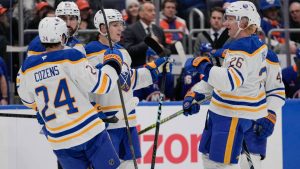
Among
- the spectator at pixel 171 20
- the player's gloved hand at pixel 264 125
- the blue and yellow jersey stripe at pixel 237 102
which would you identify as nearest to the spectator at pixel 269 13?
the spectator at pixel 171 20

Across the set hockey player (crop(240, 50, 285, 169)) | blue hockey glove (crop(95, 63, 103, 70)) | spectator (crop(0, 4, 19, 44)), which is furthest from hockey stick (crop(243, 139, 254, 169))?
spectator (crop(0, 4, 19, 44))

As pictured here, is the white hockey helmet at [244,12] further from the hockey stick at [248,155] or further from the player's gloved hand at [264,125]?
the hockey stick at [248,155]

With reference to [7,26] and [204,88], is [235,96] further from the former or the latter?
[7,26]

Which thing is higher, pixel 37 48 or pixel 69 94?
pixel 37 48

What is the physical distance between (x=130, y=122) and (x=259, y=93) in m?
0.95

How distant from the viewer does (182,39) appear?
8859 mm

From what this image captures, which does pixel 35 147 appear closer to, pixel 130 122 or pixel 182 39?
pixel 130 122

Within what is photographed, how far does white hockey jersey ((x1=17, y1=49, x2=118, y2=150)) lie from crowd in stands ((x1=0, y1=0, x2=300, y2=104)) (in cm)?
203

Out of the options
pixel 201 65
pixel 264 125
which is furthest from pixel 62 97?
pixel 264 125

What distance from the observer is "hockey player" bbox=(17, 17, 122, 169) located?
589 cm

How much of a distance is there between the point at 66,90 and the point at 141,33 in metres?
2.67

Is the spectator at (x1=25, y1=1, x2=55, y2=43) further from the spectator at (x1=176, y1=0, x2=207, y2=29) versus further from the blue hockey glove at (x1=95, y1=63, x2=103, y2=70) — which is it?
the blue hockey glove at (x1=95, y1=63, x2=103, y2=70)

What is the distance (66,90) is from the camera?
232 inches

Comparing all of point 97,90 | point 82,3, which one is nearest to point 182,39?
point 82,3
